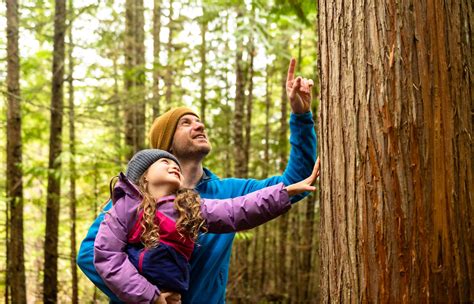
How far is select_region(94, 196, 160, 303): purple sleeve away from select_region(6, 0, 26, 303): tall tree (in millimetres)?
6541

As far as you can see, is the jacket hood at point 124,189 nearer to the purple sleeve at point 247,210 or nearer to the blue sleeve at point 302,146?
the purple sleeve at point 247,210

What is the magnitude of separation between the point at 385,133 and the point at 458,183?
1.22 ft

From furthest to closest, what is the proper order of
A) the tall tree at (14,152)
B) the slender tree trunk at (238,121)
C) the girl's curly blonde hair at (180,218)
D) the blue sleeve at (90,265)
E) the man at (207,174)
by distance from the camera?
the slender tree trunk at (238,121) → the tall tree at (14,152) → the man at (207,174) → the blue sleeve at (90,265) → the girl's curly blonde hair at (180,218)

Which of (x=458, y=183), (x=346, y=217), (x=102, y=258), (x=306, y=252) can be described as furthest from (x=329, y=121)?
(x=306, y=252)

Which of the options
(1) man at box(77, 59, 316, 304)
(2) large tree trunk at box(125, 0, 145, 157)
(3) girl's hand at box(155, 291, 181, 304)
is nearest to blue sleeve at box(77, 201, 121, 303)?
(1) man at box(77, 59, 316, 304)

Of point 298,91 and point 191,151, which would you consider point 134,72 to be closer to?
point 191,151

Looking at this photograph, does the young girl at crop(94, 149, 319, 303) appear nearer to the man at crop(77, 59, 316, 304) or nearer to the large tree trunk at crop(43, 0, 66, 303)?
the man at crop(77, 59, 316, 304)

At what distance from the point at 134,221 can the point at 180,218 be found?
298mm

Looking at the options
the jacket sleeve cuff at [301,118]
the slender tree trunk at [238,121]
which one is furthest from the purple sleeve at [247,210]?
the slender tree trunk at [238,121]

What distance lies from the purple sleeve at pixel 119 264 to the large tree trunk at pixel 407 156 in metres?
1.06

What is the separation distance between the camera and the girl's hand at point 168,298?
98.0 inches

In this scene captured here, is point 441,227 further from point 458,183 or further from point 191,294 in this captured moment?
point 191,294

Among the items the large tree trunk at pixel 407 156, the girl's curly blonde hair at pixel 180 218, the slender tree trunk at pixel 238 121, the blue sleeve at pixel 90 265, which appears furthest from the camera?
the slender tree trunk at pixel 238 121

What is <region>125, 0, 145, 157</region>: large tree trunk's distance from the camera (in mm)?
9883
